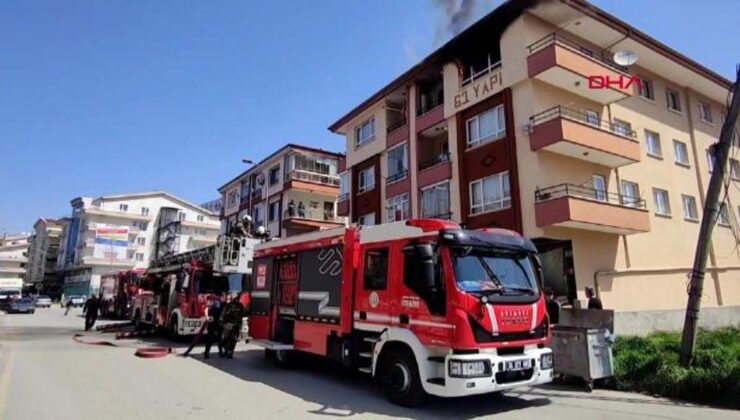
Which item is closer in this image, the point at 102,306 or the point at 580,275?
the point at 580,275

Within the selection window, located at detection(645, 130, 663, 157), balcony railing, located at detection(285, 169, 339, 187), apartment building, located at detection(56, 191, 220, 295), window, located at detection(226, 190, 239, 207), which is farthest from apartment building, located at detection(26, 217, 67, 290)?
window, located at detection(645, 130, 663, 157)

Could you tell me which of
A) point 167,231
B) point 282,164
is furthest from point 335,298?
point 167,231

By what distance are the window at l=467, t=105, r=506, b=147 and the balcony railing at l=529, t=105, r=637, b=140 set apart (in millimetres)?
1655

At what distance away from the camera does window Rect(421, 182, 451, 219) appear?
2289 cm

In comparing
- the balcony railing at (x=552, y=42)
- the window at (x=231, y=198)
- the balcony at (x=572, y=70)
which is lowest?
the balcony at (x=572, y=70)

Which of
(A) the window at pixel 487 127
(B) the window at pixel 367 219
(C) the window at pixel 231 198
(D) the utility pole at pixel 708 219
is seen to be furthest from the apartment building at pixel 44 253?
(D) the utility pole at pixel 708 219

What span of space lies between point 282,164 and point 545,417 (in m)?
36.1

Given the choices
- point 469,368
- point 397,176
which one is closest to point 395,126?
point 397,176

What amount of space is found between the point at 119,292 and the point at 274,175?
15.9m

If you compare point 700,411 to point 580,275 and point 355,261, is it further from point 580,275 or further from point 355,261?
point 580,275

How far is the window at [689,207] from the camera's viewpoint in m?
23.8

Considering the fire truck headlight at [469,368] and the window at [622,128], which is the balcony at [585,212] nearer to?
the window at [622,128]

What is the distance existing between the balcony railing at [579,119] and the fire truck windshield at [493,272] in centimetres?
1163

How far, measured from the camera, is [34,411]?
7.20 metres
